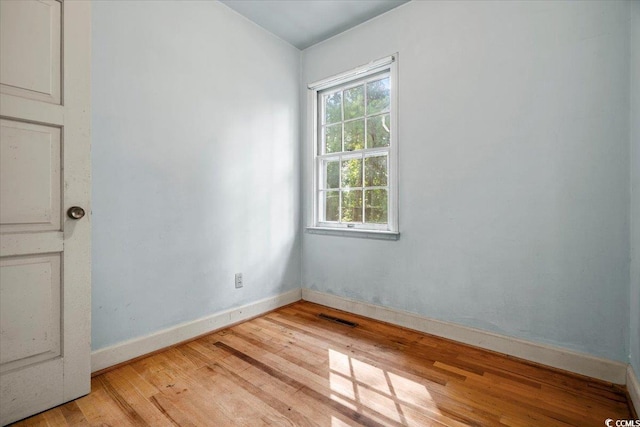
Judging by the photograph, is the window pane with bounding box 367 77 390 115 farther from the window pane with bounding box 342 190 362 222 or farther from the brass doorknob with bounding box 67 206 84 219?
the brass doorknob with bounding box 67 206 84 219

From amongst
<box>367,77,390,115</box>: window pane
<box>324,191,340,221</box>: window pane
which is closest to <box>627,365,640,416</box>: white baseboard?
<box>324,191,340,221</box>: window pane

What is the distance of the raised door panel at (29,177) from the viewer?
1479mm

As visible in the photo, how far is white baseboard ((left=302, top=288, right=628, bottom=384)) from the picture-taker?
187 centimetres

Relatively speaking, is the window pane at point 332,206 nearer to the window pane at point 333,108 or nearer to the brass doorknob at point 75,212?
the window pane at point 333,108

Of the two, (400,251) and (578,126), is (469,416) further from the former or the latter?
(578,126)

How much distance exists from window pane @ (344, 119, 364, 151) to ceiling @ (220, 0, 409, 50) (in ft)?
3.08

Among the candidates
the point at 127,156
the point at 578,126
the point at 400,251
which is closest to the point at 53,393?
the point at 127,156

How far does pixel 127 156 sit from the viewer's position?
2105mm

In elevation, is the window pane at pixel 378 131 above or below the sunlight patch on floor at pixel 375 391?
above

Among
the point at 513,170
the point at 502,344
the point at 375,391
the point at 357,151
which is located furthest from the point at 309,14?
the point at 502,344

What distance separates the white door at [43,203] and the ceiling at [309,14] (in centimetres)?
144

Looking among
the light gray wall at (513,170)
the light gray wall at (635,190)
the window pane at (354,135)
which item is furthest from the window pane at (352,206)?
the light gray wall at (635,190)

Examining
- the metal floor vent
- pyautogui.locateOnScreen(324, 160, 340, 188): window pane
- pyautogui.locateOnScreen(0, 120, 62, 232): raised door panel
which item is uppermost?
pyautogui.locateOnScreen(324, 160, 340, 188): window pane

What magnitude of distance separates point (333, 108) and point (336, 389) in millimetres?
2673
